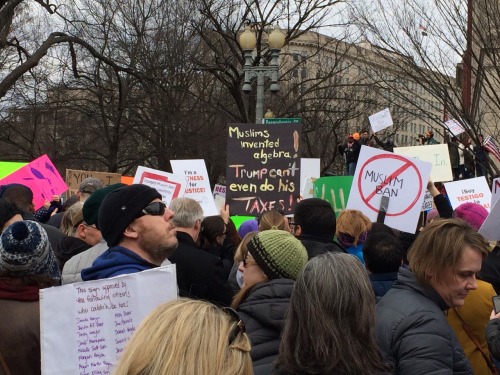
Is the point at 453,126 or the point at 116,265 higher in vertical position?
the point at 453,126

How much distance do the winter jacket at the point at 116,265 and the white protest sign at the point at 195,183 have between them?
4.97 m

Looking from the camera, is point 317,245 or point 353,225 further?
point 353,225

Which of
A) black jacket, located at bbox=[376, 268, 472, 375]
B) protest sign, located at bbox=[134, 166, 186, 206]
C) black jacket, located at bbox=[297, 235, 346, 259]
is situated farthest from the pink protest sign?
black jacket, located at bbox=[376, 268, 472, 375]

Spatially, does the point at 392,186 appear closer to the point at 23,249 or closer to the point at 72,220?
the point at 72,220

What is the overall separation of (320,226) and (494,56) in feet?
21.6

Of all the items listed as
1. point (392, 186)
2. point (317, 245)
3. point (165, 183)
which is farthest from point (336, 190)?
point (317, 245)

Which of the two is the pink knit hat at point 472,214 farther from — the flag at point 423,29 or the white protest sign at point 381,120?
the white protest sign at point 381,120

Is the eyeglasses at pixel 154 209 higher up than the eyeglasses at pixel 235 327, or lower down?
higher up

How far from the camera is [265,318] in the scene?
296 centimetres

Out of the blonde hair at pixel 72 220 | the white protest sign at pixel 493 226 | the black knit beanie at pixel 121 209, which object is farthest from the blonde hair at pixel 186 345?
the blonde hair at pixel 72 220

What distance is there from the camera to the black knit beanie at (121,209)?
3.25 metres

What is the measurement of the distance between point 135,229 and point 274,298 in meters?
0.72

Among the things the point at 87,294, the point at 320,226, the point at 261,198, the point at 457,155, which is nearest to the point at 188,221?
the point at 320,226

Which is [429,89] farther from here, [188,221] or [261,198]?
[188,221]
